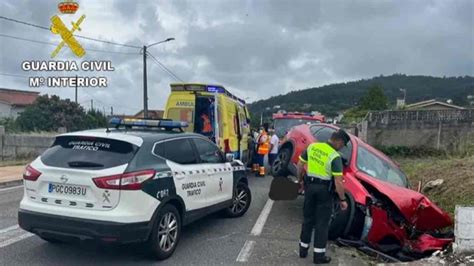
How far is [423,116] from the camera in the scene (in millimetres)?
20625

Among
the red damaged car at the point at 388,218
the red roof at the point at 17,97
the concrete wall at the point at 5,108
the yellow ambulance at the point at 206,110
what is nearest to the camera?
the red damaged car at the point at 388,218

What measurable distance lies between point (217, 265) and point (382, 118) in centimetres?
1775

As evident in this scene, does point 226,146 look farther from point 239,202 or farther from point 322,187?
point 322,187

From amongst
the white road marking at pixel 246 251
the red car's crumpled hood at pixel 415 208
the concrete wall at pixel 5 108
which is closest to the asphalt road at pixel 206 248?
the white road marking at pixel 246 251

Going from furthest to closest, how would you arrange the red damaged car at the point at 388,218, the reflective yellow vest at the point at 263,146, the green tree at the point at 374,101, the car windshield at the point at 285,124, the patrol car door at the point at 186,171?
1. the green tree at the point at 374,101
2. the car windshield at the point at 285,124
3. the reflective yellow vest at the point at 263,146
4. the red damaged car at the point at 388,218
5. the patrol car door at the point at 186,171

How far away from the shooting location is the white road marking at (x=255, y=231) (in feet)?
19.4

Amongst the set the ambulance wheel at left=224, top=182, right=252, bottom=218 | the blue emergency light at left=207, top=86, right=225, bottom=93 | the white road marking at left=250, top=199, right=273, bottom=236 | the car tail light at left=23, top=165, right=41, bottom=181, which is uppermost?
the blue emergency light at left=207, top=86, right=225, bottom=93

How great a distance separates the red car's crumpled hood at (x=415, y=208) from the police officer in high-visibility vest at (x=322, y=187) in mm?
1172

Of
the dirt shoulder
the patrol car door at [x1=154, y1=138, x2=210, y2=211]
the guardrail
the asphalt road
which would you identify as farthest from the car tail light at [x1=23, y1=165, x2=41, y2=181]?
the guardrail

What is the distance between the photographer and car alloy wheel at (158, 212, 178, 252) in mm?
5605

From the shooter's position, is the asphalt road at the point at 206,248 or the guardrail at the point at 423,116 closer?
the asphalt road at the point at 206,248

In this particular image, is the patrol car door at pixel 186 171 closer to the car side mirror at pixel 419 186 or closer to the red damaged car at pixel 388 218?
the red damaged car at pixel 388 218

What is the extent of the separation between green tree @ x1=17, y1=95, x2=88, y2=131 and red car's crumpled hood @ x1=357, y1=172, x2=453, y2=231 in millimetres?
31866

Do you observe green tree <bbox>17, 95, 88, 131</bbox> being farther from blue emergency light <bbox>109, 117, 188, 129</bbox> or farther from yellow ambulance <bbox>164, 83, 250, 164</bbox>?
blue emergency light <bbox>109, 117, 188, 129</bbox>
